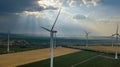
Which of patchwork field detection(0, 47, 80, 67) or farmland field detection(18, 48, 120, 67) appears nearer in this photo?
farmland field detection(18, 48, 120, 67)

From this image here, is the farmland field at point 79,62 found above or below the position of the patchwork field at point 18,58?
below

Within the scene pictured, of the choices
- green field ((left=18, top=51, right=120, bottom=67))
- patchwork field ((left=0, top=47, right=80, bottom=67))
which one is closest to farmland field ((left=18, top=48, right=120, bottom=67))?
green field ((left=18, top=51, right=120, bottom=67))

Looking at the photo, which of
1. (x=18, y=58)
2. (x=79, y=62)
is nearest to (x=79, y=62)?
(x=79, y=62)

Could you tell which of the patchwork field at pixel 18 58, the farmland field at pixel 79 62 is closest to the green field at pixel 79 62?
the farmland field at pixel 79 62

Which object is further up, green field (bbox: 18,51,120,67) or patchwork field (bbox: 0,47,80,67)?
patchwork field (bbox: 0,47,80,67)

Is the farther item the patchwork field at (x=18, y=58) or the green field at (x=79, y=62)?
the patchwork field at (x=18, y=58)

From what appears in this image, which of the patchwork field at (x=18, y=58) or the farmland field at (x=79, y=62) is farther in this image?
the patchwork field at (x=18, y=58)

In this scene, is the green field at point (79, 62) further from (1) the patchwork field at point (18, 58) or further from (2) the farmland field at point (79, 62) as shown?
(1) the patchwork field at point (18, 58)

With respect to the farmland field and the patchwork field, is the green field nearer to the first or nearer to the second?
the farmland field

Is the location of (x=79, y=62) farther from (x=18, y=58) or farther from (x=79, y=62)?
(x=18, y=58)

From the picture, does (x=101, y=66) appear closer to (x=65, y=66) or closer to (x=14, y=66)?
(x=65, y=66)

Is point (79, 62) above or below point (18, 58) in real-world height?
below

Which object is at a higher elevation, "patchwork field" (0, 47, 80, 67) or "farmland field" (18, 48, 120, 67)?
"patchwork field" (0, 47, 80, 67)
